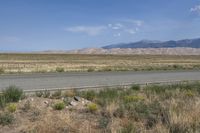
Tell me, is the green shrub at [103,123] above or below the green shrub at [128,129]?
below

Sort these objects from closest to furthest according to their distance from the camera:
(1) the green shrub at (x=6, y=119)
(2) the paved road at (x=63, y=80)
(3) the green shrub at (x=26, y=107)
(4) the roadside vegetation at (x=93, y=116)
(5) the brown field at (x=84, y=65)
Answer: (4) the roadside vegetation at (x=93, y=116), (1) the green shrub at (x=6, y=119), (3) the green shrub at (x=26, y=107), (2) the paved road at (x=63, y=80), (5) the brown field at (x=84, y=65)

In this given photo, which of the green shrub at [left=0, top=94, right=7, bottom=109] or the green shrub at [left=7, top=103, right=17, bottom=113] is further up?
the green shrub at [left=0, top=94, right=7, bottom=109]

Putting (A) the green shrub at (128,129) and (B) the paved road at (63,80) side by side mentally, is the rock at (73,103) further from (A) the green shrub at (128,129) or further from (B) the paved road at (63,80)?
(B) the paved road at (63,80)

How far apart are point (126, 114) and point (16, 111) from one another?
327 centimetres

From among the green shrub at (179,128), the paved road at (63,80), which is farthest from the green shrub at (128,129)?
the paved road at (63,80)

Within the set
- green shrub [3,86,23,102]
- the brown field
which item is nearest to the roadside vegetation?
green shrub [3,86,23,102]

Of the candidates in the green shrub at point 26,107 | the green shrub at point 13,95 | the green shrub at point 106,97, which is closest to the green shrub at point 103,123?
the green shrub at point 106,97

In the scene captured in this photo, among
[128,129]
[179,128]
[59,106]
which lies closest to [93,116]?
[59,106]

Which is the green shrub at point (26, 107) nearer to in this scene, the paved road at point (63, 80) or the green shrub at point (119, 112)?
the green shrub at point (119, 112)

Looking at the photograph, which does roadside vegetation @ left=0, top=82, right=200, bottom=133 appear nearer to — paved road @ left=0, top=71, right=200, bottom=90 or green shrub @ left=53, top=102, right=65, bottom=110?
green shrub @ left=53, top=102, right=65, bottom=110

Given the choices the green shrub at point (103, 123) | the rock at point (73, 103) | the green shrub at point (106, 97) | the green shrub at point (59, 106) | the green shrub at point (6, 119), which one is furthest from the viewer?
the green shrub at point (106, 97)

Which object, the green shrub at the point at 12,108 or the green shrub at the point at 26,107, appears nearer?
the green shrub at the point at 12,108

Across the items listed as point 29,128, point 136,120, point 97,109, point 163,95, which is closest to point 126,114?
point 136,120

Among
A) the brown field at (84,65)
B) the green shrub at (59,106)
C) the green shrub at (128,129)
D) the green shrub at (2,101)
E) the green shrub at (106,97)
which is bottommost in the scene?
the brown field at (84,65)
